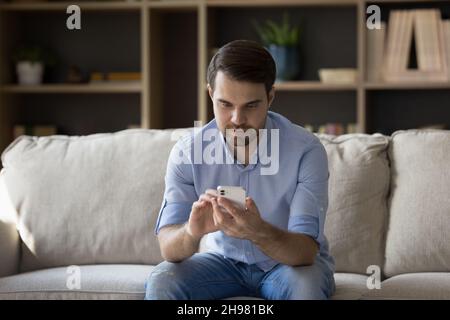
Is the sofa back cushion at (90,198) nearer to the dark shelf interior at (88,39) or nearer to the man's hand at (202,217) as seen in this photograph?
the man's hand at (202,217)

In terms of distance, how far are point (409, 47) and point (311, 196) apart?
2.12 m

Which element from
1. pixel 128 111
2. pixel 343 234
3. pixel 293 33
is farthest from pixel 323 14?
pixel 343 234

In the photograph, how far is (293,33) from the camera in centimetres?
401

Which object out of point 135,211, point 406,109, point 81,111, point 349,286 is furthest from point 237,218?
point 81,111

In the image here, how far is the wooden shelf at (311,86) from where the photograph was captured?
12.9ft

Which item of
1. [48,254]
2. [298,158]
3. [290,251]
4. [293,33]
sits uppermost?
[293,33]

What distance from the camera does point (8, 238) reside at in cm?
254

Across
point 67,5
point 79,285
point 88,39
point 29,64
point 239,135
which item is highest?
point 67,5

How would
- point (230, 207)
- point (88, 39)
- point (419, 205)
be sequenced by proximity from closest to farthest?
point (230, 207), point (419, 205), point (88, 39)

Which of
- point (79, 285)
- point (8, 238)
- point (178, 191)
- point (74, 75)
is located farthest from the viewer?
point (74, 75)

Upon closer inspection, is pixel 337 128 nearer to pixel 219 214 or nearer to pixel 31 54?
pixel 31 54

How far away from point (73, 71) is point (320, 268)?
255cm

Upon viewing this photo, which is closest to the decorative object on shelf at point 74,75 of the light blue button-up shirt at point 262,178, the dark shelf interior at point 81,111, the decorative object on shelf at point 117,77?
the decorative object on shelf at point 117,77

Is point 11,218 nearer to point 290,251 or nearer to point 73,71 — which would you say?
point 290,251
